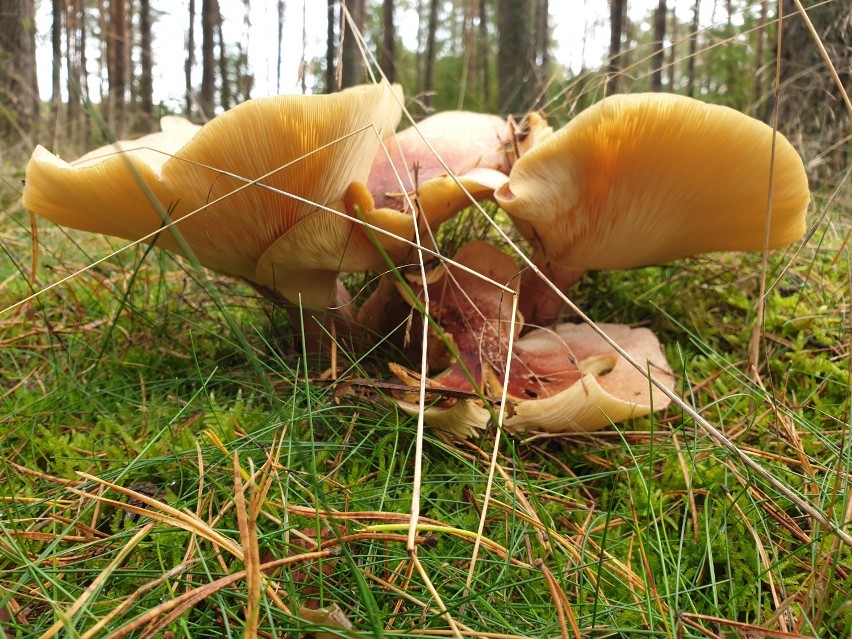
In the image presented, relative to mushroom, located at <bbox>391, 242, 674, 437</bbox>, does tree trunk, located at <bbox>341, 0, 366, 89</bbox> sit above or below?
above

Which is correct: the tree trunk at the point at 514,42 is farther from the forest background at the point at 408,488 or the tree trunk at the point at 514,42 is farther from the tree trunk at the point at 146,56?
the tree trunk at the point at 146,56

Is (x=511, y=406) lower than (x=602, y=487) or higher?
higher

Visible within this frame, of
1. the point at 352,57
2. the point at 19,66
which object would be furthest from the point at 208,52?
the point at 19,66

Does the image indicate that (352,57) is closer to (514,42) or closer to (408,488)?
(514,42)

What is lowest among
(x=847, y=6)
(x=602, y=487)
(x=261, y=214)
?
(x=602, y=487)

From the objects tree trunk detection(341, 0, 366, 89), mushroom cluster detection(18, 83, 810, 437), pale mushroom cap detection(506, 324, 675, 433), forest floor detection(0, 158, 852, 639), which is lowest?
forest floor detection(0, 158, 852, 639)

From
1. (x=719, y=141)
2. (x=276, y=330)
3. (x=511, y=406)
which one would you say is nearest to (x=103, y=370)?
(x=276, y=330)

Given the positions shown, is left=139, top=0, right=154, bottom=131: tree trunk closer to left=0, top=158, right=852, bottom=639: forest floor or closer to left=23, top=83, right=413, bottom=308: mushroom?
left=23, top=83, right=413, bottom=308: mushroom

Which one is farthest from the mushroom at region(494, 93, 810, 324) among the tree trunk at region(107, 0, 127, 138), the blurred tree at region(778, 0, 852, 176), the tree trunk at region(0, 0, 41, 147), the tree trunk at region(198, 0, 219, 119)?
the tree trunk at region(198, 0, 219, 119)

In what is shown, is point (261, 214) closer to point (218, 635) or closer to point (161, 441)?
point (161, 441)
